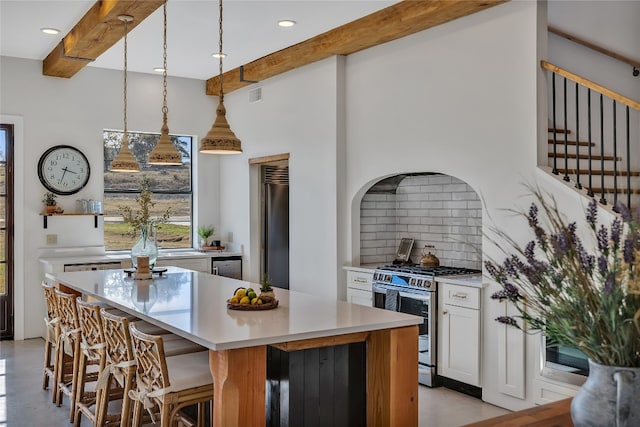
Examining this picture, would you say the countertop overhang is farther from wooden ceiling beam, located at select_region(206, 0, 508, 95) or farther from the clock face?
wooden ceiling beam, located at select_region(206, 0, 508, 95)

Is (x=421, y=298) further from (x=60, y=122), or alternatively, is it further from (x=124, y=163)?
(x=60, y=122)

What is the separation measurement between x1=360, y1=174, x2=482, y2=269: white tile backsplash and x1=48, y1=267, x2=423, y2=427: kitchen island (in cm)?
212

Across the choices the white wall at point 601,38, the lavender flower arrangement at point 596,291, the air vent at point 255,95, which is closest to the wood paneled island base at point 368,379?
the lavender flower arrangement at point 596,291

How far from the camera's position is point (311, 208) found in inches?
263

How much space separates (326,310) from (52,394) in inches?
101

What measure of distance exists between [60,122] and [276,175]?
2.52 meters

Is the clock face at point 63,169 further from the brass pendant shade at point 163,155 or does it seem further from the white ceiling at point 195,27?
the brass pendant shade at point 163,155

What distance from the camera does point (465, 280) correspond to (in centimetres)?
497

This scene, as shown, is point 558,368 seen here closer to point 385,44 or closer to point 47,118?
point 385,44

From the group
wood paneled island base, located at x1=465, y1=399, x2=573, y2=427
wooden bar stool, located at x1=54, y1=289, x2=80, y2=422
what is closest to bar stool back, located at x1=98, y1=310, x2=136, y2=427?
wooden bar stool, located at x1=54, y1=289, x2=80, y2=422

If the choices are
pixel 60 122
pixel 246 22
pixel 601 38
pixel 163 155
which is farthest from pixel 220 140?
pixel 60 122

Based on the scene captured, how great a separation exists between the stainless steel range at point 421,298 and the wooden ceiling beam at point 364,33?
2.02m

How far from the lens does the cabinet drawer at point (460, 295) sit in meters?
4.82

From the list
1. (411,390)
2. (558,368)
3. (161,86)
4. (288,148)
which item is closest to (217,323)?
(411,390)
